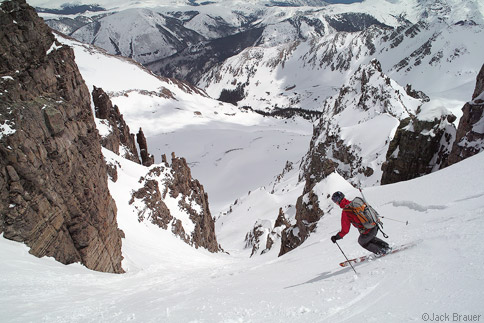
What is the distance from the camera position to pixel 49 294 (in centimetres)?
805

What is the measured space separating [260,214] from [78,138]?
38480 millimetres

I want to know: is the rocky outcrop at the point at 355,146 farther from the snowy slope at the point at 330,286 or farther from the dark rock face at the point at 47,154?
the dark rock face at the point at 47,154

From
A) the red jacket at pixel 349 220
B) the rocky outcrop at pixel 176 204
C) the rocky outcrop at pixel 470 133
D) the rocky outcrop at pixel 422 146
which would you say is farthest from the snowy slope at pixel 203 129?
the red jacket at pixel 349 220

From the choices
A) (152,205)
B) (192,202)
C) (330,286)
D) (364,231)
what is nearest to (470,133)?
(364,231)

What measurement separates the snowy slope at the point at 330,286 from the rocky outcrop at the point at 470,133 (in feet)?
23.2

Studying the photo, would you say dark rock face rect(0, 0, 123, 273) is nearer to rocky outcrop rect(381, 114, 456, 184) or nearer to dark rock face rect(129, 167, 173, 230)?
dark rock face rect(129, 167, 173, 230)

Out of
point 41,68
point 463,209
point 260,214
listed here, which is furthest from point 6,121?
point 260,214

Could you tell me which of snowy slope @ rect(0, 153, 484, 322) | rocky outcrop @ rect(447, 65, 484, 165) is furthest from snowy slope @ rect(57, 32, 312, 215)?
snowy slope @ rect(0, 153, 484, 322)

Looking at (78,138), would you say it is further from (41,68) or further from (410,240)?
(410,240)

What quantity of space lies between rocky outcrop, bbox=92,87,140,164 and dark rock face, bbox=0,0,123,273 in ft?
96.8

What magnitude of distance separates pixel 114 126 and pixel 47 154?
3782 cm

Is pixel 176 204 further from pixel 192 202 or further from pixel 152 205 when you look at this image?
pixel 152 205

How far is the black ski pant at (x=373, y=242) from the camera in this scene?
22.4 feet

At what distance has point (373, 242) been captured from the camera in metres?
6.98
